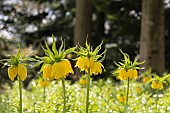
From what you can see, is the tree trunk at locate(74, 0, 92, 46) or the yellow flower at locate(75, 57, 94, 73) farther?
the tree trunk at locate(74, 0, 92, 46)

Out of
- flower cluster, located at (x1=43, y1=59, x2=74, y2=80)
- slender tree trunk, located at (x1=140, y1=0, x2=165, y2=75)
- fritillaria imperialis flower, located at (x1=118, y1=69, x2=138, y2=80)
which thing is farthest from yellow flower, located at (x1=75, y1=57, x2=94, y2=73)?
slender tree trunk, located at (x1=140, y1=0, x2=165, y2=75)

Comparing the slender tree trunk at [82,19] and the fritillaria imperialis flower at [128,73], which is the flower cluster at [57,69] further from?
the slender tree trunk at [82,19]

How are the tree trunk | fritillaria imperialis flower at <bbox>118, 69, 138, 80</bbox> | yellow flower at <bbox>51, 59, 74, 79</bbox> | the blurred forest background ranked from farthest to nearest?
the blurred forest background, the tree trunk, fritillaria imperialis flower at <bbox>118, 69, 138, 80</bbox>, yellow flower at <bbox>51, 59, 74, 79</bbox>


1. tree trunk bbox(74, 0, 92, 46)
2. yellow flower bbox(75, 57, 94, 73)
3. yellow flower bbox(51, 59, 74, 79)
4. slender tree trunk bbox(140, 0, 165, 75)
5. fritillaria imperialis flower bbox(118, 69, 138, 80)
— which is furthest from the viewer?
tree trunk bbox(74, 0, 92, 46)

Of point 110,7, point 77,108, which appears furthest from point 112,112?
point 110,7

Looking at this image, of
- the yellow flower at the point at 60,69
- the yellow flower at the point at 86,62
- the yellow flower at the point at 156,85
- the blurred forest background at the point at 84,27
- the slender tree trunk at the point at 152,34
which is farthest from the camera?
the blurred forest background at the point at 84,27

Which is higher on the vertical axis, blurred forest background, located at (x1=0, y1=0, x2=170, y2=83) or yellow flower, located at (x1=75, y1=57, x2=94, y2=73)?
blurred forest background, located at (x1=0, y1=0, x2=170, y2=83)

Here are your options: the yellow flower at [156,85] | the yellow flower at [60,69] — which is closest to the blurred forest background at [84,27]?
the yellow flower at [156,85]

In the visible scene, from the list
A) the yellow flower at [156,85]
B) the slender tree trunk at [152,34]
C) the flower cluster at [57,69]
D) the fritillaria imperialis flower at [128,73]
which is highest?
the slender tree trunk at [152,34]

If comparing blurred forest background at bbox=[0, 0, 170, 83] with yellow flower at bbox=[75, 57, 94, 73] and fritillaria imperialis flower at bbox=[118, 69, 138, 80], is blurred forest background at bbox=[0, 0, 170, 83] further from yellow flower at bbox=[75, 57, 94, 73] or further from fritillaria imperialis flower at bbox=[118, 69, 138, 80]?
→ yellow flower at bbox=[75, 57, 94, 73]

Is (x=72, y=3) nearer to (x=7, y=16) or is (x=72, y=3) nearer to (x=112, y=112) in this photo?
(x=7, y=16)
